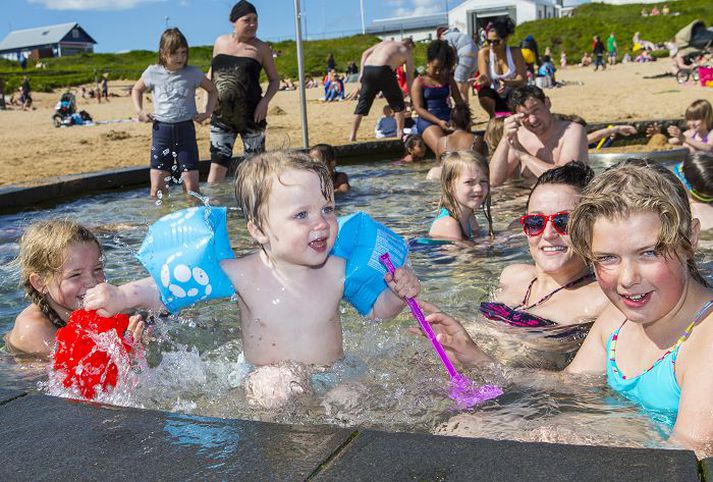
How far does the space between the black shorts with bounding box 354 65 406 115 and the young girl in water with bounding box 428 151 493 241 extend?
6.22 meters

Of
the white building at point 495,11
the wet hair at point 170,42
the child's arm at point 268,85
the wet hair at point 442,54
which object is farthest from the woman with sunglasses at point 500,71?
the white building at point 495,11

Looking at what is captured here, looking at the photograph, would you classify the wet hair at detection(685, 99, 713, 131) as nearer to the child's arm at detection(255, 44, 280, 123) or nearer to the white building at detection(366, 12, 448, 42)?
the child's arm at detection(255, 44, 280, 123)

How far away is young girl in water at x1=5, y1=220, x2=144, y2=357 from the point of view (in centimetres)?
360

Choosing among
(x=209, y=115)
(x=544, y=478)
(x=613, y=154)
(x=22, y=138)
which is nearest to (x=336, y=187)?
(x=209, y=115)

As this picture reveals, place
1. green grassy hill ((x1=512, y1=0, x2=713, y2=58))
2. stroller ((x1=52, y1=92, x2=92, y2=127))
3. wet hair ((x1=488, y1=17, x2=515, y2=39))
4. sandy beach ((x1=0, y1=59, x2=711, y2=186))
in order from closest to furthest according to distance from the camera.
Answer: wet hair ((x1=488, y1=17, x2=515, y2=39)) → sandy beach ((x1=0, y1=59, x2=711, y2=186)) → stroller ((x1=52, y1=92, x2=92, y2=127)) → green grassy hill ((x1=512, y1=0, x2=713, y2=58))

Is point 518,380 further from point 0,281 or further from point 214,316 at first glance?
point 0,281

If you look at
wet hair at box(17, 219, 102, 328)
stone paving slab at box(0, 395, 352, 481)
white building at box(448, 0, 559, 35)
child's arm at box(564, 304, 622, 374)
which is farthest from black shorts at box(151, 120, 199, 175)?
white building at box(448, 0, 559, 35)

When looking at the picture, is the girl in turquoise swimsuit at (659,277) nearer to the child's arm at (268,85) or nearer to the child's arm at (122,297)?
the child's arm at (122,297)

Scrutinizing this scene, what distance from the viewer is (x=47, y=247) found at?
359 centimetres

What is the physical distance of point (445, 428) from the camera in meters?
2.74

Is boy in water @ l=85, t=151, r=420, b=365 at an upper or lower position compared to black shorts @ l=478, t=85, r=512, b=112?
lower

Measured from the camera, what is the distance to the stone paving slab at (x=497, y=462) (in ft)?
5.81

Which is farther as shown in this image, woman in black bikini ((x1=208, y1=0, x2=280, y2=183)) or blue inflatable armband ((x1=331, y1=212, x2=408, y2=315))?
woman in black bikini ((x1=208, y1=0, x2=280, y2=183))

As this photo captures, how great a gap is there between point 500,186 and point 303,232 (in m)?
5.82
